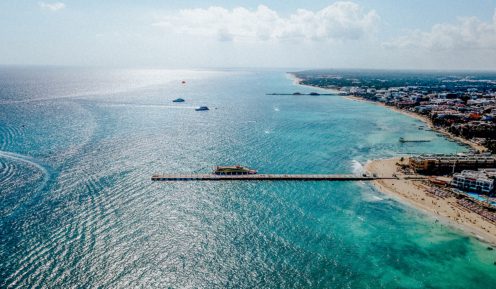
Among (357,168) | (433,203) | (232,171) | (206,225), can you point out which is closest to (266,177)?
(232,171)

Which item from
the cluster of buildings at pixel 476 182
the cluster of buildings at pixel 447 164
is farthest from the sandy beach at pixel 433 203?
the cluster of buildings at pixel 476 182

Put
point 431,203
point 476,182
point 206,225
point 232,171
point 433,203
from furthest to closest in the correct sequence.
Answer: point 232,171
point 476,182
point 431,203
point 433,203
point 206,225

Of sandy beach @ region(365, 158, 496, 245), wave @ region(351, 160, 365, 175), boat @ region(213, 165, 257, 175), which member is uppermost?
boat @ region(213, 165, 257, 175)

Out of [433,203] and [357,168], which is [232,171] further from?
[433,203]

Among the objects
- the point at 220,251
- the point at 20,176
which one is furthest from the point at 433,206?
the point at 20,176

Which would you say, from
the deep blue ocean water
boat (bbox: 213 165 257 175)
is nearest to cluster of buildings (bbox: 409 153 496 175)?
the deep blue ocean water

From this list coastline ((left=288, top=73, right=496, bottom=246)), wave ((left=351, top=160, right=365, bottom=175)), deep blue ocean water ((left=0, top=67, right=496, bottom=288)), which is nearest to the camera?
deep blue ocean water ((left=0, top=67, right=496, bottom=288))

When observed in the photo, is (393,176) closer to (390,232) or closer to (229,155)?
(390,232)

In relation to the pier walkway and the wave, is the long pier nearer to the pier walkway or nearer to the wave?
the pier walkway
